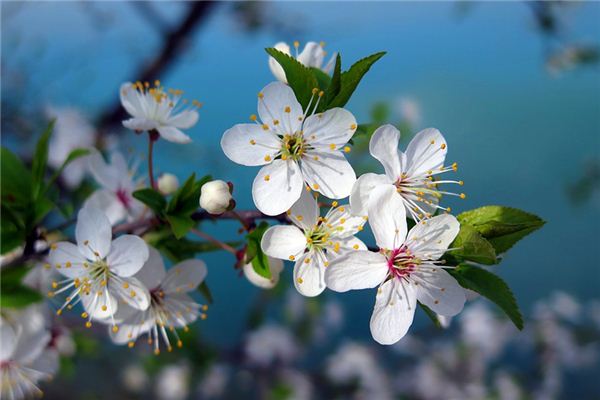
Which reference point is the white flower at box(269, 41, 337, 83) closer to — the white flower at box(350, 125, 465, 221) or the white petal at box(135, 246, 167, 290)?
the white flower at box(350, 125, 465, 221)

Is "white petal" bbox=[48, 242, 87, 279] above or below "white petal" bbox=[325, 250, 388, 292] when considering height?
below

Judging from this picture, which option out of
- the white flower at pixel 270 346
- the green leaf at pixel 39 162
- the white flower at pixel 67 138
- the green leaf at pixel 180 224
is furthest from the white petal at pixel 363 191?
the white flower at pixel 270 346

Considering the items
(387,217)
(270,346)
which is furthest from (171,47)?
(387,217)

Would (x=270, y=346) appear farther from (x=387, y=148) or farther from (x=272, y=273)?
(x=387, y=148)

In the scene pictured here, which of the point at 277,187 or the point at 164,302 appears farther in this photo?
the point at 164,302

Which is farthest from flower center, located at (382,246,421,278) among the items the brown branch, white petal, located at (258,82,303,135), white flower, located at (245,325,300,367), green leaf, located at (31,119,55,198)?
white flower, located at (245,325,300,367)
